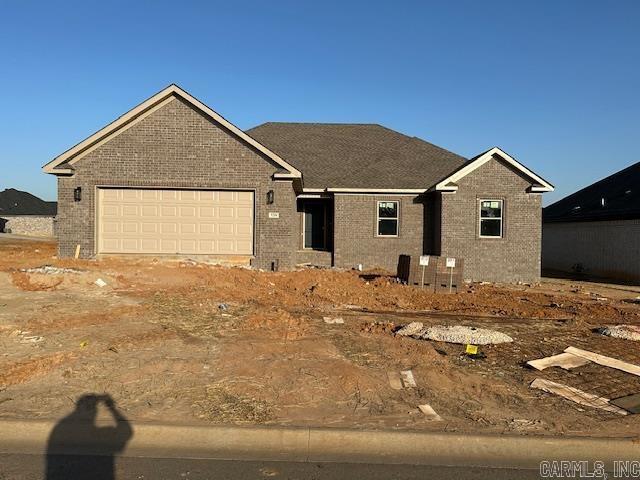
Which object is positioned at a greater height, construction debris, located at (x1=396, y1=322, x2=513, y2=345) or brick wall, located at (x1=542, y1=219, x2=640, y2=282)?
brick wall, located at (x1=542, y1=219, x2=640, y2=282)

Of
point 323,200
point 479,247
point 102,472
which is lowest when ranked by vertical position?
point 102,472

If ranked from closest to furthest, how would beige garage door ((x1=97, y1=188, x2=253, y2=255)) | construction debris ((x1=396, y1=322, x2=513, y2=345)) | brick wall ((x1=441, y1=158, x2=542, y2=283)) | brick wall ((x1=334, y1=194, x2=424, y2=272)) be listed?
construction debris ((x1=396, y1=322, x2=513, y2=345)), beige garage door ((x1=97, y1=188, x2=253, y2=255)), brick wall ((x1=441, y1=158, x2=542, y2=283)), brick wall ((x1=334, y1=194, x2=424, y2=272))

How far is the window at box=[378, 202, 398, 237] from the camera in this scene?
19325mm

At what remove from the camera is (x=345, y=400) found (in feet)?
17.8

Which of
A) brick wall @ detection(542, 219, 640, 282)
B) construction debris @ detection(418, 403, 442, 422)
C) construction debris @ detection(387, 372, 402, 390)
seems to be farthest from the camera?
brick wall @ detection(542, 219, 640, 282)

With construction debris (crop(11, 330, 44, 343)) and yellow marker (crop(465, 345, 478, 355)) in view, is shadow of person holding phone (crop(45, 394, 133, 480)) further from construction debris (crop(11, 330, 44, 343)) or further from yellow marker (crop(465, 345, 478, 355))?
yellow marker (crop(465, 345, 478, 355))

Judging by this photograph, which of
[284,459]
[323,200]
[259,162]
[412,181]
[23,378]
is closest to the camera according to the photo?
[284,459]

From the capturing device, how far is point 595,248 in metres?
22.3

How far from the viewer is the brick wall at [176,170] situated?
1591cm

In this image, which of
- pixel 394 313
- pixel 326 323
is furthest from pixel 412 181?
pixel 326 323

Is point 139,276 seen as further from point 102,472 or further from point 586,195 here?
point 586,195

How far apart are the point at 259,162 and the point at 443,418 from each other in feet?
41.6

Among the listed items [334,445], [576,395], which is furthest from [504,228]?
[334,445]

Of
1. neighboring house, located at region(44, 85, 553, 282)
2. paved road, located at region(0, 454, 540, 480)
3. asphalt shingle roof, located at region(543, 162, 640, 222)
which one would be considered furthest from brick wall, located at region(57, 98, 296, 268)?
asphalt shingle roof, located at region(543, 162, 640, 222)
